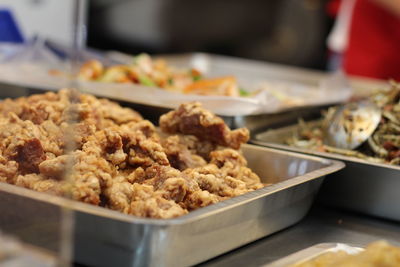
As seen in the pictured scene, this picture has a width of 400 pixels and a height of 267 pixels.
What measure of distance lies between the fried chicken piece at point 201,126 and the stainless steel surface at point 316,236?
29 cm

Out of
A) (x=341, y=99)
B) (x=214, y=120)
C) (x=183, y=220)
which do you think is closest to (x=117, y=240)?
(x=183, y=220)

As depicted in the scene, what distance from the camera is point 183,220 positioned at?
120cm

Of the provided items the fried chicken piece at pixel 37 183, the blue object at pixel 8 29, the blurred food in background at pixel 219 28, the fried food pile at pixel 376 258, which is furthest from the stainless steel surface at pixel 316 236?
the blurred food in background at pixel 219 28

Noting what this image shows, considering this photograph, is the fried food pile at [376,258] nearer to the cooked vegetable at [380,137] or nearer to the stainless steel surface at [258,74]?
the cooked vegetable at [380,137]

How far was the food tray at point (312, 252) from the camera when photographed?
138 cm

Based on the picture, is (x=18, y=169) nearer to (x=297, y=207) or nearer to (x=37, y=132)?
(x=37, y=132)

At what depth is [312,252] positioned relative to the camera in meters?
1.44

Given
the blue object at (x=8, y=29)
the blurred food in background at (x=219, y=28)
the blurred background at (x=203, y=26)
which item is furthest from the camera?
the blurred food in background at (x=219, y=28)

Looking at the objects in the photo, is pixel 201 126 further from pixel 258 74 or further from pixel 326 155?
pixel 258 74

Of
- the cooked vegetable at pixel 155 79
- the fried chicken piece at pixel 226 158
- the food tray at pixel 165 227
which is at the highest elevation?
the cooked vegetable at pixel 155 79

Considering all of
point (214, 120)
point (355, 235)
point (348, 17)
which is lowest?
point (355, 235)

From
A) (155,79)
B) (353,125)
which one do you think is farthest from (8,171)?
(155,79)

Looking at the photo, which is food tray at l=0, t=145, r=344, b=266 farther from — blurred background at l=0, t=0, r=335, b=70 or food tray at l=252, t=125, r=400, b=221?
blurred background at l=0, t=0, r=335, b=70

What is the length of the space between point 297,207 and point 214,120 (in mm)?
314
